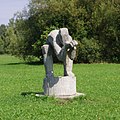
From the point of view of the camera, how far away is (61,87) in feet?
33.5

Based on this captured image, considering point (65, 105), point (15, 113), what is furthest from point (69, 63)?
point (15, 113)

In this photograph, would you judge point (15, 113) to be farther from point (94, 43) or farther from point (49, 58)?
point (94, 43)

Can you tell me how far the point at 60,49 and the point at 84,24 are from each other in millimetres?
26294

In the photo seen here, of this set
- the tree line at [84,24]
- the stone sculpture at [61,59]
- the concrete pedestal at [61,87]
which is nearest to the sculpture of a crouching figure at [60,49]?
the stone sculpture at [61,59]

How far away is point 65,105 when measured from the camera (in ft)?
30.4

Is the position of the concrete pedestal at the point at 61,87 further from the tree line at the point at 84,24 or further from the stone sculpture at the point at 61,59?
the tree line at the point at 84,24

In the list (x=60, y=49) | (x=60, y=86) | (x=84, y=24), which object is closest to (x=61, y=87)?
(x=60, y=86)

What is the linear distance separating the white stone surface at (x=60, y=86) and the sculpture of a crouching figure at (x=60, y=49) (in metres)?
0.27

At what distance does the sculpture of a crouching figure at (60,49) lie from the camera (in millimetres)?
10245

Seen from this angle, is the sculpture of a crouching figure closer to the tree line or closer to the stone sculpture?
the stone sculpture

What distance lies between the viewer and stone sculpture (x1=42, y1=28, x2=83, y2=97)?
1020cm

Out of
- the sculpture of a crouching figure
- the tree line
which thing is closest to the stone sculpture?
the sculpture of a crouching figure

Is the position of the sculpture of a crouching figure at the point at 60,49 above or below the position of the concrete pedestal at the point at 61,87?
above

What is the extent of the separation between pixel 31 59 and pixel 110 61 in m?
9.06
